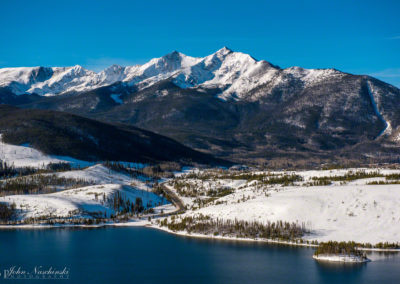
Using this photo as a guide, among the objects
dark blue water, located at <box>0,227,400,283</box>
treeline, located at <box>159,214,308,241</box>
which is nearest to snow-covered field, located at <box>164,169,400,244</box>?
treeline, located at <box>159,214,308,241</box>

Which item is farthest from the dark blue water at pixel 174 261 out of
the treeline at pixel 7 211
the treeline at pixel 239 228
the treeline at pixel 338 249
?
the treeline at pixel 7 211

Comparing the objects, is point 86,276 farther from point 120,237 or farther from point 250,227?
point 250,227

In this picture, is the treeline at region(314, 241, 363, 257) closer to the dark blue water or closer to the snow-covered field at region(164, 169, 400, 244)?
the dark blue water

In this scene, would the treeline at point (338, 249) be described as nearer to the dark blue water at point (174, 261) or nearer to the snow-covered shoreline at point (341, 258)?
the snow-covered shoreline at point (341, 258)

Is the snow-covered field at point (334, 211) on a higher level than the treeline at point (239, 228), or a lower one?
higher

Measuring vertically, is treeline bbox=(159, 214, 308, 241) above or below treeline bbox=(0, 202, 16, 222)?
below

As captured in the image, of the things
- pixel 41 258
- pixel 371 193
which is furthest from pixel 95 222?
pixel 371 193

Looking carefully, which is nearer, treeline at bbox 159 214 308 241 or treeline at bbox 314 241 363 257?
treeline at bbox 314 241 363 257
